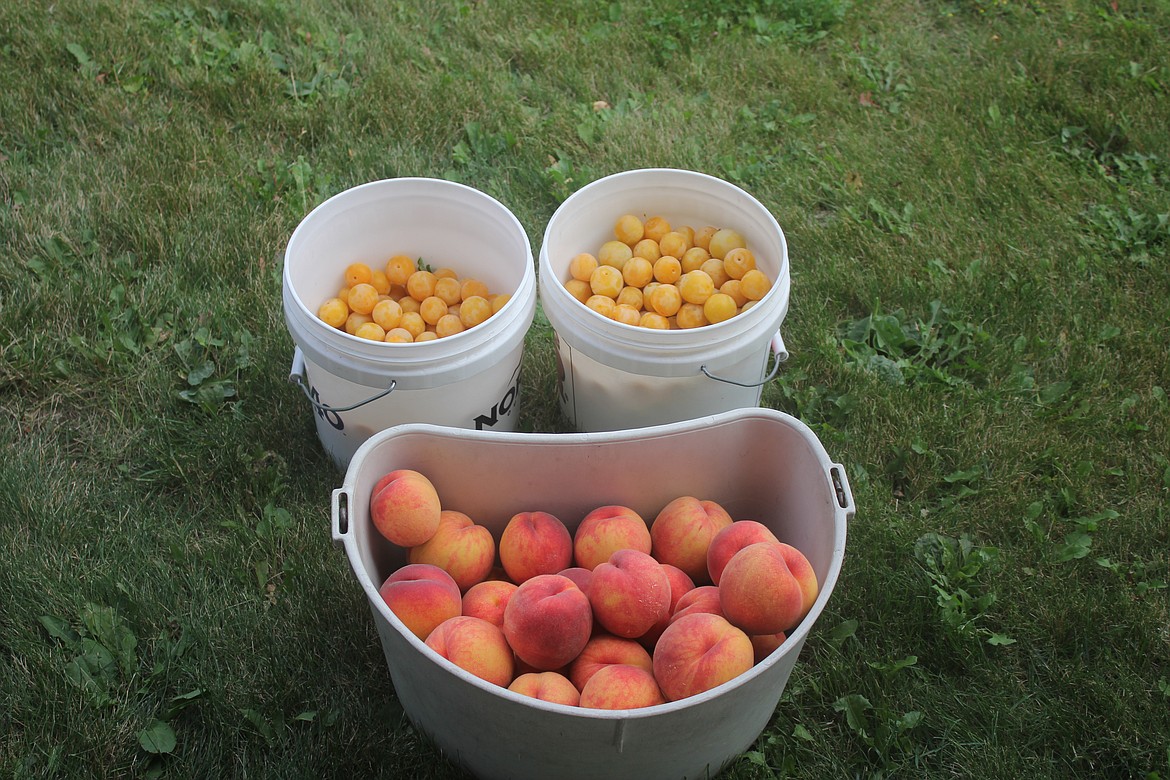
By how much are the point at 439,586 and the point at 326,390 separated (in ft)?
2.23

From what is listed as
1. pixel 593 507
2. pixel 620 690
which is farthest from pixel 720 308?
pixel 620 690

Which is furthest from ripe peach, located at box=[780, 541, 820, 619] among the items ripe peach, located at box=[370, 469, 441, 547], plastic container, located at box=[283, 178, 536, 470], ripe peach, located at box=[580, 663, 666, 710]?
plastic container, located at box=[283, 178, 536, 470]

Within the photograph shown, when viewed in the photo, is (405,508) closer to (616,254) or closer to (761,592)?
(761,592)

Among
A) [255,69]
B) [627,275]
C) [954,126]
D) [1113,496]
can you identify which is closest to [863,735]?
[1113,496]

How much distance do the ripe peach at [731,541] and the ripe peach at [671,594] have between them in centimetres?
7

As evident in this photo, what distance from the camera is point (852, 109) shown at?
3.58m

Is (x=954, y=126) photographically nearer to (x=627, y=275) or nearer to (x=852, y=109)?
(x=852, y=109)

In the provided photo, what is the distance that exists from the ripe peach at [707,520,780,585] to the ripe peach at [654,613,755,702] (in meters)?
0.17

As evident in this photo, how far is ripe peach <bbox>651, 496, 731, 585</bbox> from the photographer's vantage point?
189 centimetres

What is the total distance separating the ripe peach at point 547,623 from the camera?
161cm

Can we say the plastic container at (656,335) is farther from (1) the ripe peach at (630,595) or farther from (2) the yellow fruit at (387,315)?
(1) the ripe peach at (630,595)

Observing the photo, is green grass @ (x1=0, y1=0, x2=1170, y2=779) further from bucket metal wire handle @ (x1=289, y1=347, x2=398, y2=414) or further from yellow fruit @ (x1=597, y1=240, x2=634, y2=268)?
yellow fruit @ (x1=597, y1=240, x2=634, y2=268)

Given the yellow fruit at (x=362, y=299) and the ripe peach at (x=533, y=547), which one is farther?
the yellow fruit at (x=362, y=299)

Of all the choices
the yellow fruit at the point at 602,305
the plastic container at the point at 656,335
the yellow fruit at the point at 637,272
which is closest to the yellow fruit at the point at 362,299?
the plastic container at the point at 656,335
